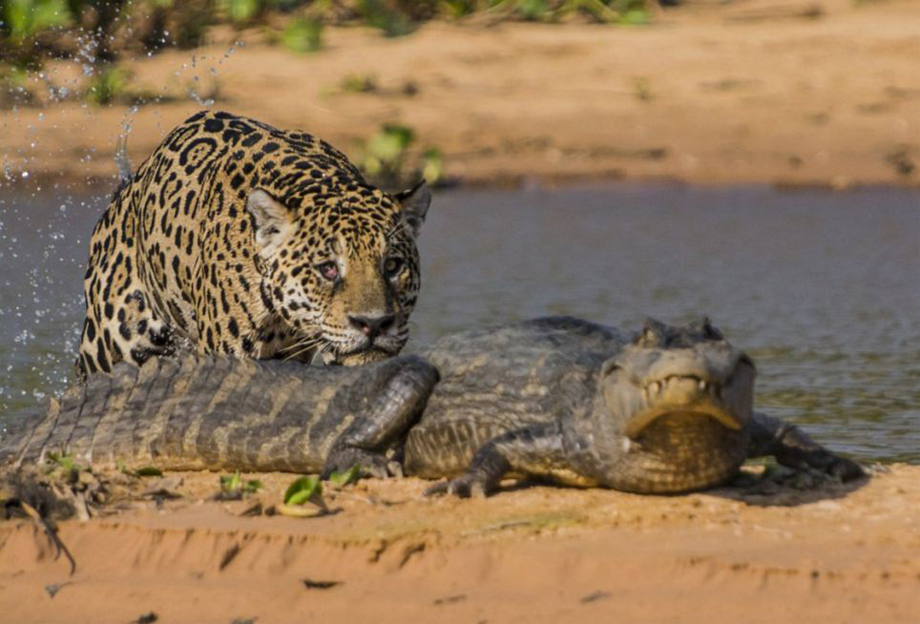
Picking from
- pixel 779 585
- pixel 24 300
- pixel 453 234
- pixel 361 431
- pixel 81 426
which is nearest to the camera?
pixel 779 585

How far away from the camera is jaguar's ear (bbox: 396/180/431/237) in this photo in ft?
24.9

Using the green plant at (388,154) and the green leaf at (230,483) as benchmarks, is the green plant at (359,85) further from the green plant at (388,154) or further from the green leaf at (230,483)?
the green leaf at (230,483)

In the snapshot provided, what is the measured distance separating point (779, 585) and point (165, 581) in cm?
178

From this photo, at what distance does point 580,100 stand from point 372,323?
38.2ft

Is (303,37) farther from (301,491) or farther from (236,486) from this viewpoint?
(301,491)

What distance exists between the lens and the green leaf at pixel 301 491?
591 cm

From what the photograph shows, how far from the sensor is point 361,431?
6543 mm

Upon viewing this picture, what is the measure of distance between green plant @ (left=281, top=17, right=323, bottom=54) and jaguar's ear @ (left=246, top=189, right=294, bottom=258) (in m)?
12.0

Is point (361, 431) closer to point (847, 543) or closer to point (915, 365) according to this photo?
point (847, 543)

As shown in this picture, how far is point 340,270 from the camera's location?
7.23 m

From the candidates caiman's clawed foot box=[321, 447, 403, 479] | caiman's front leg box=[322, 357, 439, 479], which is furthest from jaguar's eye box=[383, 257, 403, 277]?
caiman's clawed foot box=[321, 447, 403, 479]

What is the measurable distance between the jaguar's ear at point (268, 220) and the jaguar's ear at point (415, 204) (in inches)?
18.9

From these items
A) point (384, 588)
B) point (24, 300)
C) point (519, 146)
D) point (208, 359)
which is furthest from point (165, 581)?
point (519, 146)

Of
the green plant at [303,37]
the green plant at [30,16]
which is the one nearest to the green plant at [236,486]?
the green plant at [30,16]
